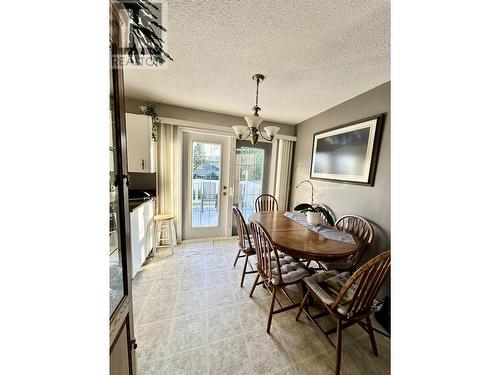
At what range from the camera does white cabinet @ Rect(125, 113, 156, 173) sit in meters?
2.26

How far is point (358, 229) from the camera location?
196 centimetres

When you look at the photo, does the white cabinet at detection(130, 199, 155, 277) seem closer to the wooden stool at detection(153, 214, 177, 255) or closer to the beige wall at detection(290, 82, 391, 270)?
the wooden stool at detection(153, 214, 177, 255)

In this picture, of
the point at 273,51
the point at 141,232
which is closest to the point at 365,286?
→ the point at 273,51

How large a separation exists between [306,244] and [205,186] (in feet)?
7.10

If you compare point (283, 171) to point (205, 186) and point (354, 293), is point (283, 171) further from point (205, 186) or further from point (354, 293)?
point (354, 293)

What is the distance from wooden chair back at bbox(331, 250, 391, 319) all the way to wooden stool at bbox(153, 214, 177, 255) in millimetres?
2336

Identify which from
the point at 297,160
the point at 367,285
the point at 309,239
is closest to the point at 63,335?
the point at 367,285

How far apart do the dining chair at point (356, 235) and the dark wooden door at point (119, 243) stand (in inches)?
61.8

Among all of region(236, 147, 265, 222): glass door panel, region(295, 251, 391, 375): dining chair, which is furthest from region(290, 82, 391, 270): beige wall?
region(236, 147, 265, 222): glass door panel

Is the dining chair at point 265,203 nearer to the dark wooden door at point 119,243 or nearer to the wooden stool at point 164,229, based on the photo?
the wooden stool at point 164,229

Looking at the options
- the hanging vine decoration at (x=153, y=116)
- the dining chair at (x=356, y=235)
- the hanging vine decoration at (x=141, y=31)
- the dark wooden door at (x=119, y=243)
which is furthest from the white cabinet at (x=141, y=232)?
the dining chair at (x=356, y=235)
